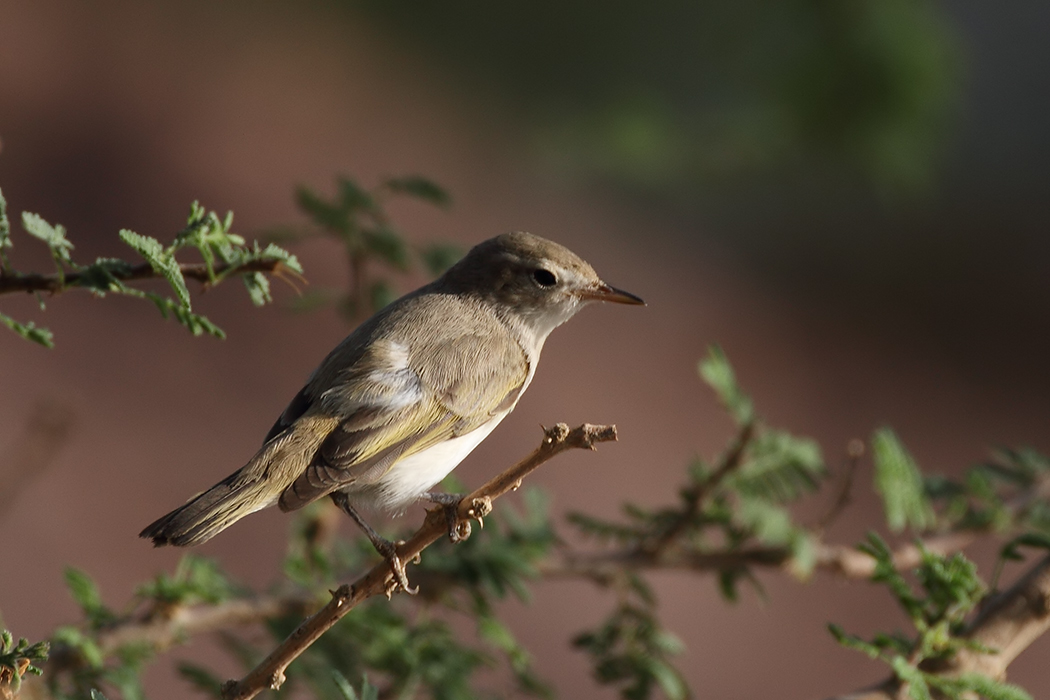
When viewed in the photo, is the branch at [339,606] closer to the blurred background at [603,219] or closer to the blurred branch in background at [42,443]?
the blurred branch in background at [42,443]

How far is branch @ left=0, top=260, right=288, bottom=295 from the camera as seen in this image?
130cm

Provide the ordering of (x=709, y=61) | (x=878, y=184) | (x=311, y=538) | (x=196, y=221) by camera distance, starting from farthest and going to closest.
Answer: (x=709, y=61) < (x=878, y=184) < (x=311, y=538) < (x=196, y=221)

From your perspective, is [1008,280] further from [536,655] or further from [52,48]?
[52,48]

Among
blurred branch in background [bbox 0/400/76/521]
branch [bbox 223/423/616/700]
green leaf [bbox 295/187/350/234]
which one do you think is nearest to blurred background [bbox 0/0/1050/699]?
green leaf [bbox 295/187/350/234]

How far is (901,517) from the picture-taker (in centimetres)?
212

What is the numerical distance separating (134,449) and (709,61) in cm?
399

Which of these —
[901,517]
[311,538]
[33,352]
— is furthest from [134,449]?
[901,517]

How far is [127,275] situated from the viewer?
1.34m

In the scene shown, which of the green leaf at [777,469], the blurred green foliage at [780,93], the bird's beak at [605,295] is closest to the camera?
the green leaf at [777,469]

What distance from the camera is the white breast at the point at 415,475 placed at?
203cm

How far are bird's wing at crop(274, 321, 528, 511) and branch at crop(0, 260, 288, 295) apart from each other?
0.53 m

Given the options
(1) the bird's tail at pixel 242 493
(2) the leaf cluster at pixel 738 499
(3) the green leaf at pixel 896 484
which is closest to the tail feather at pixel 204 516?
(1) the bird's tail at pixel 242 493

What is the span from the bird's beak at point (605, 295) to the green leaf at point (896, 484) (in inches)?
23.5

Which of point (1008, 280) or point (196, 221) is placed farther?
point (1008, 280)
